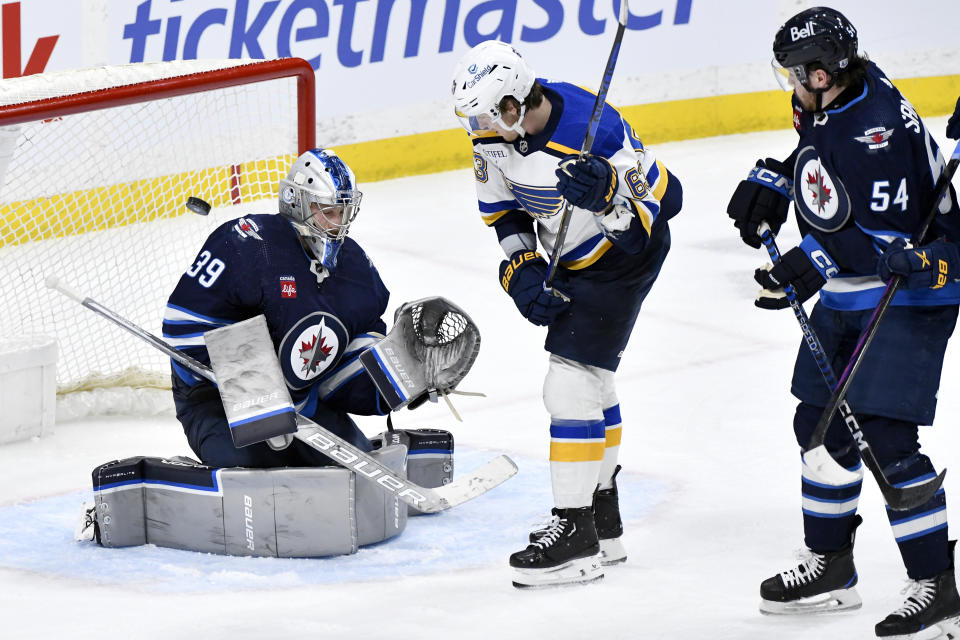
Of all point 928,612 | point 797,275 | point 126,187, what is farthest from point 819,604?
point 126,187

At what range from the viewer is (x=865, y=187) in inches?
98.1

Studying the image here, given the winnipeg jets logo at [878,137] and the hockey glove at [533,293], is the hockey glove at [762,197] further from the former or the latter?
the hockey glove at [533,293]

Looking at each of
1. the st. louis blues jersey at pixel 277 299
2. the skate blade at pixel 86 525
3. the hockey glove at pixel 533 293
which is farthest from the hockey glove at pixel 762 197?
the skate blade at pixel 86 525

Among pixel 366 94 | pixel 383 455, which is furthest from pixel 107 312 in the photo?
pixel 366 94

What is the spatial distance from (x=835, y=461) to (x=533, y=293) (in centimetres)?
68

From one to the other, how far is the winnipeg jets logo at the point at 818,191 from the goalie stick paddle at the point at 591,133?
0.41m

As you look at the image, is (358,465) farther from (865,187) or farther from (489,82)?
(865,187)

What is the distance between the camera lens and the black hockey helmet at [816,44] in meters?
2.48

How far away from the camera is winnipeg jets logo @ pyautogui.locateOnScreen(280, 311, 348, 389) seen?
314 cm

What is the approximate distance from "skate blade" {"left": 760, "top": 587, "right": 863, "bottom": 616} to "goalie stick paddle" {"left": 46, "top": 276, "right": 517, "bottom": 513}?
0.70 m

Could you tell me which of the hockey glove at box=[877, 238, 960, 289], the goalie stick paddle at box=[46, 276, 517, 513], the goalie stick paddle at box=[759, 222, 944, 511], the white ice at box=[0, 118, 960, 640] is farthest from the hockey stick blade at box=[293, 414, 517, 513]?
the hockey glove at box=[877, 238, 960, 289]

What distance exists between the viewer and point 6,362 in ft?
12.6

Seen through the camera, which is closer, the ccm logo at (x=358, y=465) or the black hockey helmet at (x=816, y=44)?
the black hockey helmet at (x=816, y=44)

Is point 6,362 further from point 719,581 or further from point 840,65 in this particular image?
point 840,65
